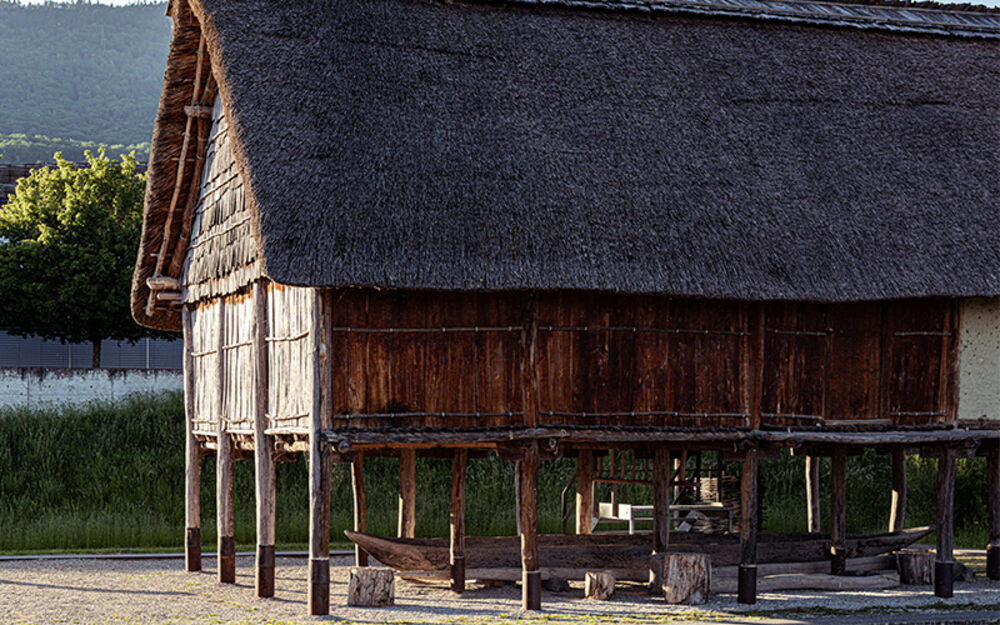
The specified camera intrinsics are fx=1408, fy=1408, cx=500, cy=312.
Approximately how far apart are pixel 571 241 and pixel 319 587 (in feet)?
15.7

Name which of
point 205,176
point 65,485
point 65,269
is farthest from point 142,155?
point 205,176

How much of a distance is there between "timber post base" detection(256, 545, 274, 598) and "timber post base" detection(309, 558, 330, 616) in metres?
2.04

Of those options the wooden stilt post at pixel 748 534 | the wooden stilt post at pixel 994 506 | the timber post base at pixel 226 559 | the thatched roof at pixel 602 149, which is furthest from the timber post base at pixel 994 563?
the timber post base at pixel 226 559

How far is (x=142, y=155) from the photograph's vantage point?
122875mm

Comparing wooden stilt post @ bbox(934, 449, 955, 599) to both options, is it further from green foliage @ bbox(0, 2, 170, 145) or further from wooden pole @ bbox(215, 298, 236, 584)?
green foliage @ bbox(0, 2, 170, 145)

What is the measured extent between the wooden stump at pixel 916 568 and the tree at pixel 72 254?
843 inches

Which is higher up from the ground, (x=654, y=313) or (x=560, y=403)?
(x=654, y=313)

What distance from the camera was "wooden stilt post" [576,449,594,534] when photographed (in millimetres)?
21822

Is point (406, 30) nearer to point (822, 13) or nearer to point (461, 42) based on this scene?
point (461, 42)

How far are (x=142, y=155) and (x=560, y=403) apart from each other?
368 feet

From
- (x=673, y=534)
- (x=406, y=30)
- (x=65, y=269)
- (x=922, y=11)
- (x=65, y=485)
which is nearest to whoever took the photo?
(x=406, y=30)

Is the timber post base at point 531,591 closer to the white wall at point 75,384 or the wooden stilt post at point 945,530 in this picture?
the wooden stilt post at point 945,530

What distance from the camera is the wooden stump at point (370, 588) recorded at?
16.4 meters

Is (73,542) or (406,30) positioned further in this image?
(73,542)
